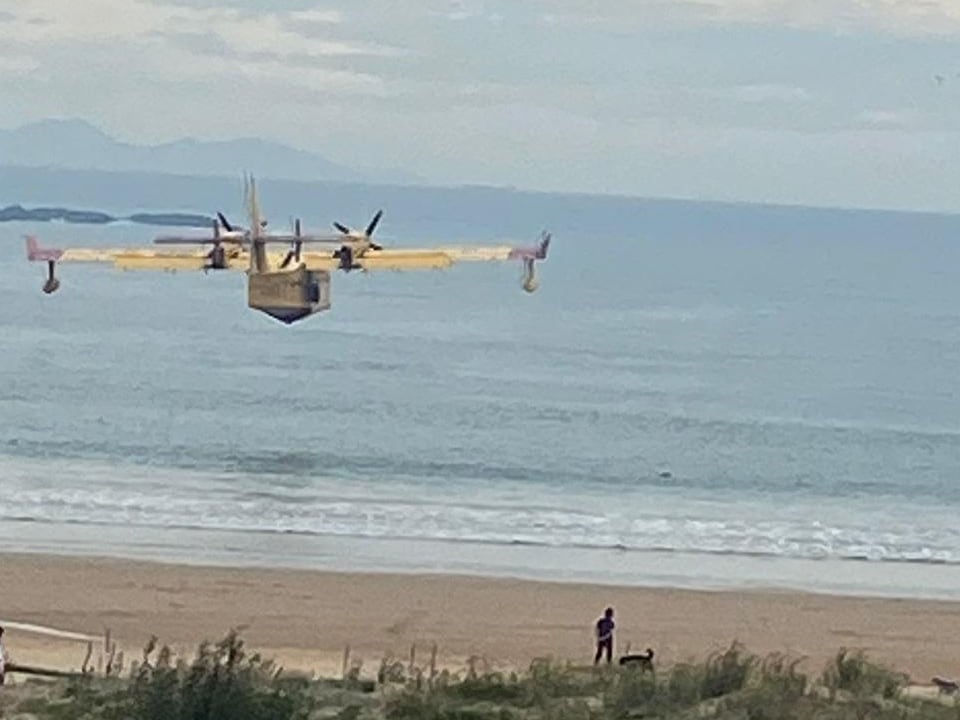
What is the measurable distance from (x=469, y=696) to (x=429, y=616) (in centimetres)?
1341

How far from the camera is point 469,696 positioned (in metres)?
13.6

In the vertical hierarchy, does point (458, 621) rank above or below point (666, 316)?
below

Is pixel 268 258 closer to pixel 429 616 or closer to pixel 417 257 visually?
pixel 417 257

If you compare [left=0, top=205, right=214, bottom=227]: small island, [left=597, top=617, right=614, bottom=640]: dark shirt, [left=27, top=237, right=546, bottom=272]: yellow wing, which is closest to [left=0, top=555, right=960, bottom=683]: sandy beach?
[left=597, top=617, right=614, bottom=640]: dark shirt

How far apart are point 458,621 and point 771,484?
19.0m

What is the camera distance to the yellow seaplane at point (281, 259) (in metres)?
36.9

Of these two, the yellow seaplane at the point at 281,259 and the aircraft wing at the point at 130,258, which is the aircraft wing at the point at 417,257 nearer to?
the yellow seaplane at the point at 281,259

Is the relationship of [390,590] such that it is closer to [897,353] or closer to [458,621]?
[458,621]

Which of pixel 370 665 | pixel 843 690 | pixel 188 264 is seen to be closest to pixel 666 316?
pixel 188 264

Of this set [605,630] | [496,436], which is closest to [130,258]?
[496,436]

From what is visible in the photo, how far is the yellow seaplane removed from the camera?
121 ft

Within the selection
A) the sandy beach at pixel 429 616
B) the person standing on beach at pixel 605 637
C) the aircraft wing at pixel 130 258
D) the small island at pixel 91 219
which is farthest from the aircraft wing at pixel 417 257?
the small island at pixel 91 219

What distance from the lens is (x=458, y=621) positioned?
2653cm

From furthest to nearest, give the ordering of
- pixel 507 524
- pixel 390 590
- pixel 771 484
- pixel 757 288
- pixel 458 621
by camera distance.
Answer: pixel 757 288 < pixel 771 484 < pixel 507 524 < pixel 390 590 < pixel 458 621
